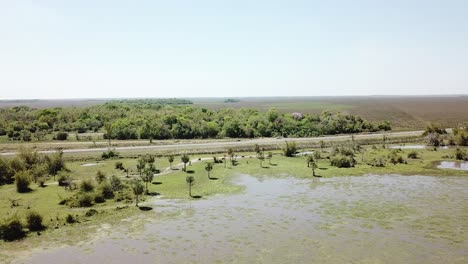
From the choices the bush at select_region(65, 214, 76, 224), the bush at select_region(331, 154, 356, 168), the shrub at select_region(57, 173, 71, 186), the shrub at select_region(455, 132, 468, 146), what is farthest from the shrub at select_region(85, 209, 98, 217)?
the shrub at select_region(455, 132, 468, 146)

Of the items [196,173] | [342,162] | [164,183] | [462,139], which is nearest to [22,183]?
[164,183]

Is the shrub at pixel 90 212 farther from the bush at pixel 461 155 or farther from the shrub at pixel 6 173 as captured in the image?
the bush at pixel 461 155

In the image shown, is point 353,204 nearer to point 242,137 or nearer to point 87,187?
point 87,187

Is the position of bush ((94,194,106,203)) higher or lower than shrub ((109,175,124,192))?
lower

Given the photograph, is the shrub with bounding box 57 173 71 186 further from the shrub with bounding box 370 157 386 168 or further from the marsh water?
the shrub with bounding box 370 157 386 168

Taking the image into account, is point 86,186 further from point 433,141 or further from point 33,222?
point 433,141

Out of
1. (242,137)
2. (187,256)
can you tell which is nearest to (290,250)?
(187,256)
